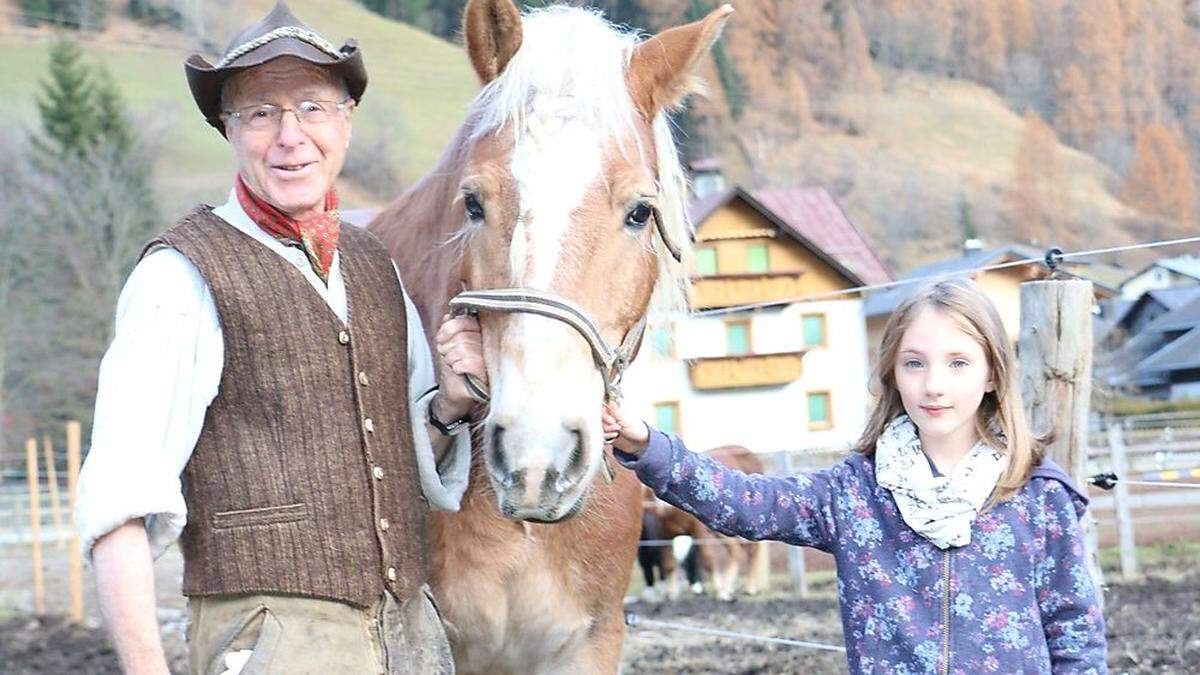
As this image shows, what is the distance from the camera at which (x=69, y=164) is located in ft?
108

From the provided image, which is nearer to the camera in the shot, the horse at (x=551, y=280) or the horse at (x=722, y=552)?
the horse at (x=551, y=280)

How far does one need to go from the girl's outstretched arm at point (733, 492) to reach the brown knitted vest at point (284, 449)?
46cm

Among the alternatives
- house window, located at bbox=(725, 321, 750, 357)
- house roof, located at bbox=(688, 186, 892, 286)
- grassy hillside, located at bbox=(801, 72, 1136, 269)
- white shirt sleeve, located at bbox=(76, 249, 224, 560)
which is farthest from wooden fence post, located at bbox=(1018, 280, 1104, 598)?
grassy hillside, located at bbox=(801, 72, 1136, 269)

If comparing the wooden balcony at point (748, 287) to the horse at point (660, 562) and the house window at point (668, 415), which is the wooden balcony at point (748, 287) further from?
the horse at point (660, 562)

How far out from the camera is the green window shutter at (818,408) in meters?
22.4

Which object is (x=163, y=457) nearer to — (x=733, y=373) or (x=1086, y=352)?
(x=1086, y=352)

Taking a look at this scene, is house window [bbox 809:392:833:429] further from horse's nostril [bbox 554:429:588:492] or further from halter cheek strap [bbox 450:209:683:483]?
horse's nostril [bbox 554:429:588:492]

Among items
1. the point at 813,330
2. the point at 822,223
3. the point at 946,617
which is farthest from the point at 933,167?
the point at 946,617

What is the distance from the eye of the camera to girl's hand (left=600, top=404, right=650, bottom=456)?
7.27 ft

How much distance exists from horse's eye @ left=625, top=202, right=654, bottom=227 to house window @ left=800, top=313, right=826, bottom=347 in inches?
807

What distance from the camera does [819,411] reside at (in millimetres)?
23703

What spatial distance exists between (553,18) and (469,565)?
1175 mm

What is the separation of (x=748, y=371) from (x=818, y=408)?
16.4ft

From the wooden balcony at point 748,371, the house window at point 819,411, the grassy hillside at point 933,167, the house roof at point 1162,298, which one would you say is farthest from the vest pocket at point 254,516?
the grassy hillside at point 933,167
